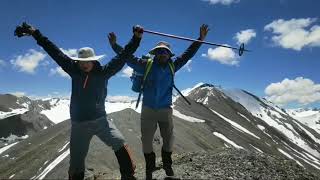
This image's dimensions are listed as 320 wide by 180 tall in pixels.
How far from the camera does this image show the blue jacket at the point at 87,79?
11.2 metres

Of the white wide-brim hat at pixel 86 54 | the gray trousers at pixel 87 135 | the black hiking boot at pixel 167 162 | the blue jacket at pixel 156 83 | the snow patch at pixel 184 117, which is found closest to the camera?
the gray trousers at pixel 87 135

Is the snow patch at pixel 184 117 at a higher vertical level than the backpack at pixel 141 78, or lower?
higher

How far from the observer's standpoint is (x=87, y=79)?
11.2 m

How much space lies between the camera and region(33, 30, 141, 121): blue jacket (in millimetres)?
11164

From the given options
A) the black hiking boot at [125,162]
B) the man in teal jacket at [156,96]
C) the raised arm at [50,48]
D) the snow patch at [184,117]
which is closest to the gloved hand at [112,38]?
the man in teal jacket at [156,96]

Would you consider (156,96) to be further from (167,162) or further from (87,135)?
(87,135)

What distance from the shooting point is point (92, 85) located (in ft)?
36.9

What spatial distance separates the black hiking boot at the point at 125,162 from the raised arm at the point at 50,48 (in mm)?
2183

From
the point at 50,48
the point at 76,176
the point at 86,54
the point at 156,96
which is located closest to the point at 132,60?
the point at 156,96

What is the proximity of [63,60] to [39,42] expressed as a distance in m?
0.70

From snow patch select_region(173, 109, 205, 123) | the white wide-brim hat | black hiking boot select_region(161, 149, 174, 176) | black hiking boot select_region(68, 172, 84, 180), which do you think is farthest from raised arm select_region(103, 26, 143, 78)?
snow patch select_region(173, 109, 205, 123)

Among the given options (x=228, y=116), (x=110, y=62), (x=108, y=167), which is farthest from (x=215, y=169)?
(x=228, y=116)

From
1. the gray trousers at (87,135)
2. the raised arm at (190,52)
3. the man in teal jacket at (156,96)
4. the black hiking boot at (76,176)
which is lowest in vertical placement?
the black hiking boot at (76,176)

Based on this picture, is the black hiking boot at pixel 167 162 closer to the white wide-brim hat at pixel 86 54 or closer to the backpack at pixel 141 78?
the backpack at pixel 141 78
